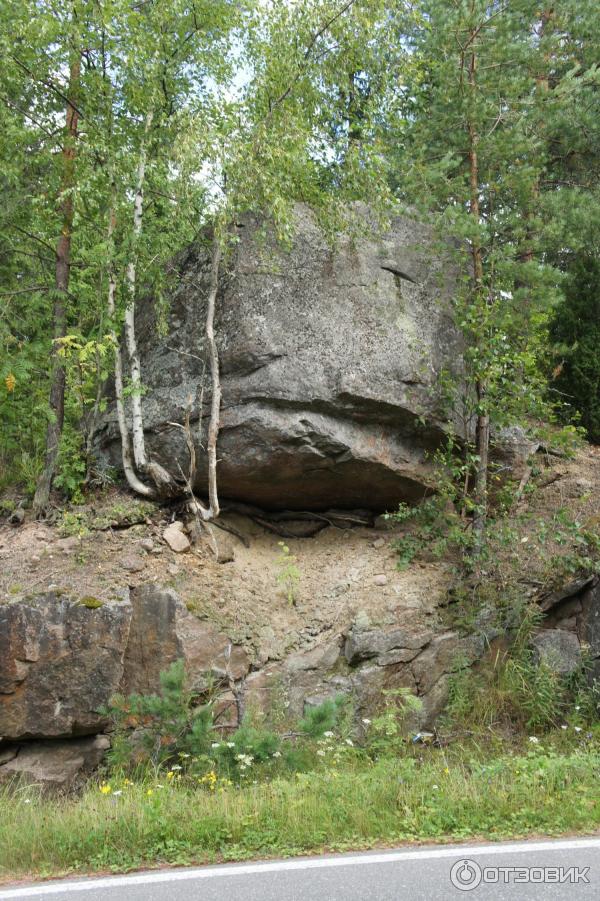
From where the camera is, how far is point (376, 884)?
4137 millimetres

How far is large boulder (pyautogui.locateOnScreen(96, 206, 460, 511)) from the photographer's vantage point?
9180mm

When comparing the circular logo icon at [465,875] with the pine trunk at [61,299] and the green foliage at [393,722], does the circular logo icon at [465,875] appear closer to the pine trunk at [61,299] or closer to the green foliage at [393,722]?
the green foliage at [393,722]

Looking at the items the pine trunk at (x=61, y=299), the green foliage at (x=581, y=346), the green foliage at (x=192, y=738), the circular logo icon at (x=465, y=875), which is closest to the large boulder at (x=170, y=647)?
the green foliage at (x=192, y=738)

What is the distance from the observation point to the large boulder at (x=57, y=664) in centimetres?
754

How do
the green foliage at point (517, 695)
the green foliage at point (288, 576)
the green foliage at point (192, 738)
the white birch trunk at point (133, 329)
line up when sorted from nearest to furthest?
the green foliage at point (192, 738)
the green foliage at point (517, 695)
the green foliage at point (288, 576)
the white birch trunk at point (133, 329)

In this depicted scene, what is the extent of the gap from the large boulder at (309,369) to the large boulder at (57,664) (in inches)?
91.9

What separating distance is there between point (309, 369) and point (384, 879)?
Result: 6.15m

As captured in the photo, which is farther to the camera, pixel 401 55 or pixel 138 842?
pixel 401 55

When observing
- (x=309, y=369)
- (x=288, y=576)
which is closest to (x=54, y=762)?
(x=288, y=576)

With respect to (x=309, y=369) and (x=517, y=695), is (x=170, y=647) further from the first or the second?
(x=517, y=695)

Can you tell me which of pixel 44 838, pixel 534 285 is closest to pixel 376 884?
pixel 44 838

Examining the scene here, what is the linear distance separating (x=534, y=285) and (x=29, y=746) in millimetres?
8135

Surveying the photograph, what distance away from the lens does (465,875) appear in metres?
A: 4.18

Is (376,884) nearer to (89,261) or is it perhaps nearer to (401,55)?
(89,261)
